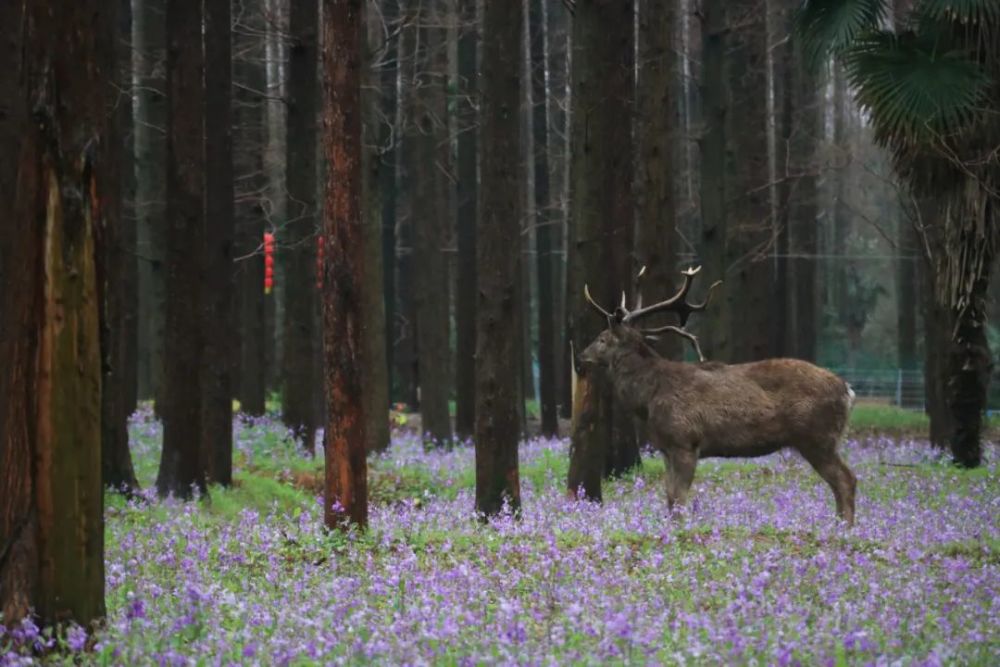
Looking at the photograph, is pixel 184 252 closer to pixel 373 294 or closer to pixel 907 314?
pixel 373 294

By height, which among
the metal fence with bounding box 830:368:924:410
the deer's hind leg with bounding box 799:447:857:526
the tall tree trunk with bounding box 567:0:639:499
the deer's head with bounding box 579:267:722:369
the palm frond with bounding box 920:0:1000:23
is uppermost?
the palm frond with bounding box 920:0:1000:23

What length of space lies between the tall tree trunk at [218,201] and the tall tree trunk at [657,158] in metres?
6.87

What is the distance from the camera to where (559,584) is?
1020 centimetres

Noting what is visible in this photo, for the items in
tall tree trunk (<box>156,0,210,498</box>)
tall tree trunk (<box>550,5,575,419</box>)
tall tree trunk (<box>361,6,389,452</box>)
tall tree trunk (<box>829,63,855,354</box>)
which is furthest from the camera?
tall tree trunk (<box>829,63,855,354</box>)

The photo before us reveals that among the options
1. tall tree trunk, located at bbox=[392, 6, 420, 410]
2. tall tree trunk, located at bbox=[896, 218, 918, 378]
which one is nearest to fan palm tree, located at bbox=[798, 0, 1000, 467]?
tall tree trunk, located at bbox=[392, 6, 420, 410]

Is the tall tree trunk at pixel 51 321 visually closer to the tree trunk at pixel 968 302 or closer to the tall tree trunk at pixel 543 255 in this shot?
the tree trunk at pixel 968 302

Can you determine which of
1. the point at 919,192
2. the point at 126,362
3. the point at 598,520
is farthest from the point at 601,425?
the point at 126,362

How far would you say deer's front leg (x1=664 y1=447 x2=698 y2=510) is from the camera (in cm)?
1611

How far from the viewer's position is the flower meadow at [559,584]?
25.8 feet

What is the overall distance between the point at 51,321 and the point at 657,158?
54.8 feet

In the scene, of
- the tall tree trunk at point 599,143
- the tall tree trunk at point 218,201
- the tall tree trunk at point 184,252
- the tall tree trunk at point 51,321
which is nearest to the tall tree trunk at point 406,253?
the tall tree trunk at point 218,201

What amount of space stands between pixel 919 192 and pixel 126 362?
14782 millimetres

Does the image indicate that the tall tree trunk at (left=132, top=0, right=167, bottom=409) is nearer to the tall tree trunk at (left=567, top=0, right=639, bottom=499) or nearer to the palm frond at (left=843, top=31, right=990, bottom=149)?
the tall tree trunk at (left=567, top=0, right=639, bottom=499)

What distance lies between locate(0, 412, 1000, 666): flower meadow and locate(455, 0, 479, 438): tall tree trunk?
11914 millimetres
